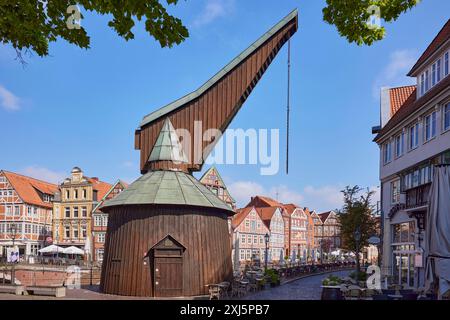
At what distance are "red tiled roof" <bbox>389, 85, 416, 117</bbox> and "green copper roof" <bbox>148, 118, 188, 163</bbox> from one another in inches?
622

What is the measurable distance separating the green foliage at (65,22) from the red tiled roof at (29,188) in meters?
51.4

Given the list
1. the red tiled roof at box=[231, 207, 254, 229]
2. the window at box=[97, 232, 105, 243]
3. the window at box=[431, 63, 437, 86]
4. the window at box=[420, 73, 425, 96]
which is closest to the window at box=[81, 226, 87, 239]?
the window at box=[97, 232, 105, 243]

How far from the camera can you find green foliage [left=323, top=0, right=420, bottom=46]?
8.45m

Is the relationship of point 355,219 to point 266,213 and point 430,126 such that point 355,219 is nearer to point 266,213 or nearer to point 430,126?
point 430,126

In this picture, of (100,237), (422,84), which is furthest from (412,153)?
(100,237)

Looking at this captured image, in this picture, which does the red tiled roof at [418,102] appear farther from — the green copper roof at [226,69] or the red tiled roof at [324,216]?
the red tiled roof at [324,216]

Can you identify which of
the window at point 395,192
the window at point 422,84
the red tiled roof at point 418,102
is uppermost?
the window at point 422,84

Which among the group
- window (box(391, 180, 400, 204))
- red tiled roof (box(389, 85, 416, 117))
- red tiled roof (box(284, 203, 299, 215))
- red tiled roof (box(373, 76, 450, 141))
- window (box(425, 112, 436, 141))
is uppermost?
red tiled roof (box(389, 85, 416, 117))

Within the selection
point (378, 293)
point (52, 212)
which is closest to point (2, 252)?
point (52, 212)

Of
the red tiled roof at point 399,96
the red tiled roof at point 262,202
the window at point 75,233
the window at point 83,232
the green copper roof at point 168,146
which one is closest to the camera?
the green copper roof at point 168,146

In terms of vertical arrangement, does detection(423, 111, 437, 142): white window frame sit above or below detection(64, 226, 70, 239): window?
above

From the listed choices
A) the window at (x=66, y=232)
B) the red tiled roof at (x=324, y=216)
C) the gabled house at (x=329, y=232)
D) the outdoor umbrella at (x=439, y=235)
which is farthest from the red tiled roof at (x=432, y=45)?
the red tiled roof at (x=324, y=216)

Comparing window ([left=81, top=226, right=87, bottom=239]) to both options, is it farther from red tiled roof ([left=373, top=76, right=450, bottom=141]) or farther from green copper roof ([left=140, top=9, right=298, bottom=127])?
red tiled roof ([left=373, top=76, right=450, bottom=141])

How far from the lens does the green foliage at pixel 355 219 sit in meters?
36.0
